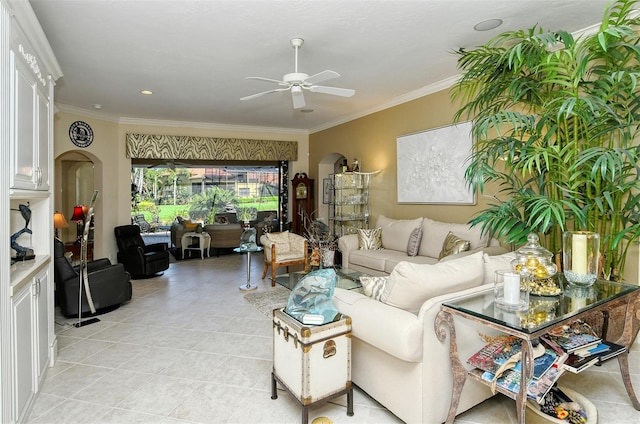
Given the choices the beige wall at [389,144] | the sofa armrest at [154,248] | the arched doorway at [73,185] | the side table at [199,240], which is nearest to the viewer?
the beige wall at [389,144]

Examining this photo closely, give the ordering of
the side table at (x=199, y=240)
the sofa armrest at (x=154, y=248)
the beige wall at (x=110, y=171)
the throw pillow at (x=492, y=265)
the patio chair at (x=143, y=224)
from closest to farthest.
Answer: the throw pillow at (x=492, y=265) < the beige wall at (x=110, y=171) < the sofa armrest at (x=154, y=248) < the side table at (x=199, y=240) < the patio chair at (x=143, y=224)

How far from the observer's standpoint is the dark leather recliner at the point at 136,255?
19.3 ft

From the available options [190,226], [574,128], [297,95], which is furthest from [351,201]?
[190,226]

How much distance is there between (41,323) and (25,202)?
1105 millimetres

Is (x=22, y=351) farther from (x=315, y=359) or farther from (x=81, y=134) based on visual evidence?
(x=81, y=134)

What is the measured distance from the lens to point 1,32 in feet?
6.08

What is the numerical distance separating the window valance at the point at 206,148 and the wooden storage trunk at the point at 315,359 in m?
5.63

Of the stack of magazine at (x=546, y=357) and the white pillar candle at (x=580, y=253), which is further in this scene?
the white pillar candle at (x=580, y=253)

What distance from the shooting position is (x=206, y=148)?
283 inches

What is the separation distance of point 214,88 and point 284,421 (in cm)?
414

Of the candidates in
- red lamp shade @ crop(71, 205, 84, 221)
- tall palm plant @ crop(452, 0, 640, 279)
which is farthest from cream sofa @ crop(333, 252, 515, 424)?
red lamp shade @ crop(71, 205, 84, 221)

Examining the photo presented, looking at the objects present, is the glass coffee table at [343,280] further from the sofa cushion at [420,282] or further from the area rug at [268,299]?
the sofa cushion at [420,282]

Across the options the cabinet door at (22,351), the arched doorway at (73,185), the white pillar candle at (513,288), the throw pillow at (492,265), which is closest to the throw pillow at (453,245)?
the throw pillow at (492,265)

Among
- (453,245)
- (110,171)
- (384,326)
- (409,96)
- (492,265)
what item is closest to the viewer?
(384,326)
